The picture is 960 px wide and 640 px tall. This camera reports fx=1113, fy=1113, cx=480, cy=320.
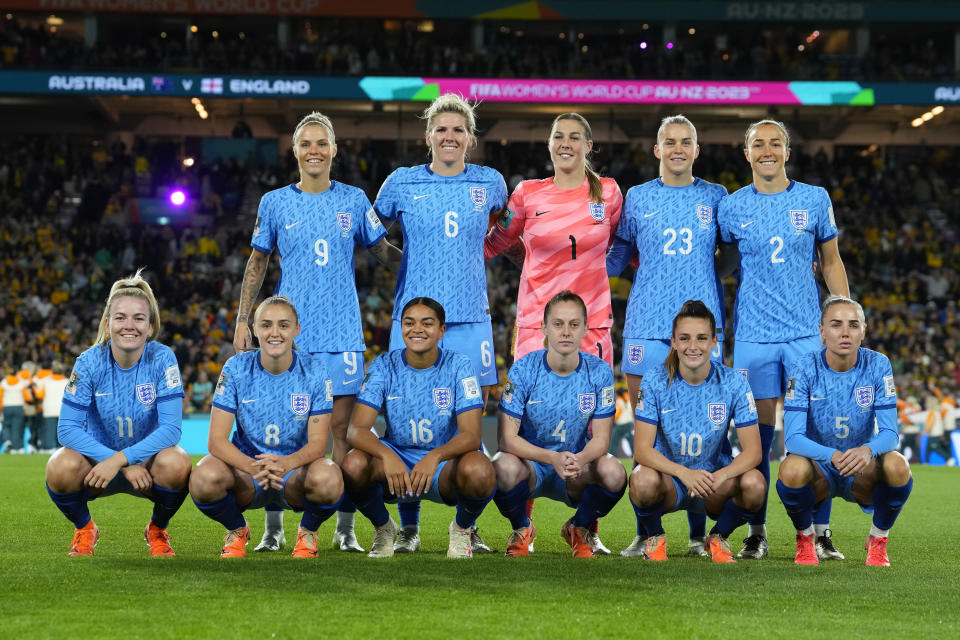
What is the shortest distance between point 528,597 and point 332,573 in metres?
0.98

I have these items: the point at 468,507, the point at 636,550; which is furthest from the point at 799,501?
the point at 468,507

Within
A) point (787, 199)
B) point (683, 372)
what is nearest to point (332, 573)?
point (683, 372)

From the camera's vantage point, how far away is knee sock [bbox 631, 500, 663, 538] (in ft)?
17.8

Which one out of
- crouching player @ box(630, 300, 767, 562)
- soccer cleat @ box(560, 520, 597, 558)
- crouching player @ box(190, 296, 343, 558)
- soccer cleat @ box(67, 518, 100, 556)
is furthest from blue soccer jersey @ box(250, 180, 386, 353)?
crouching player @ box(630, 300, 767, 562)

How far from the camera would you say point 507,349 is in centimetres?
2161

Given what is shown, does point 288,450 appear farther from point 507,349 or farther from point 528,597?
point 507,349

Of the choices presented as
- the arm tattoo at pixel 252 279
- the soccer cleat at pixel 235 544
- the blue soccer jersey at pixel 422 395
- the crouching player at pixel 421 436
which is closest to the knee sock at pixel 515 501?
the crouching player at pixel 421 436

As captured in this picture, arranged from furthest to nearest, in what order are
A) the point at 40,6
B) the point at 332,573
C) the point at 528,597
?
the point at 40,6
the point at 332,573
the point at 528,597

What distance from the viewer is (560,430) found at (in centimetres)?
571

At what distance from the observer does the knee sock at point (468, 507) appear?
17.7 feet

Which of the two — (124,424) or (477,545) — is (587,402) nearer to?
(477,545)

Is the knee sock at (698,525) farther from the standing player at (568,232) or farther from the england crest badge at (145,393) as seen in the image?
the england crest badge at (145,393)

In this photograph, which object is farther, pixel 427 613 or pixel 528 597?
pixel 528 597

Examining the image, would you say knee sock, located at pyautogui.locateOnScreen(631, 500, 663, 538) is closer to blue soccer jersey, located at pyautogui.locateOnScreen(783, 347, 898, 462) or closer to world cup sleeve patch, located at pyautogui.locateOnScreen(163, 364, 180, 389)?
blue soccer jersey, located at pyautogui.locateOnScreen(783, 347, 898, 462)
